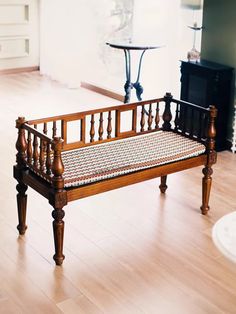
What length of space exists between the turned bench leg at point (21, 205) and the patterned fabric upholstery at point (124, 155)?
0.28 meters

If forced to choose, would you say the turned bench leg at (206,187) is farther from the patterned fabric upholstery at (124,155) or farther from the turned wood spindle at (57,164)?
the turned wood spindle at (57,164)

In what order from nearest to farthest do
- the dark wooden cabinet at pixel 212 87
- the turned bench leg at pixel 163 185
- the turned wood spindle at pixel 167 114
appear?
the turned wood spindle at pixel 167 114
the turned bench leg at pixel 163 185
the dark wooden cabinet at pixel 212 87

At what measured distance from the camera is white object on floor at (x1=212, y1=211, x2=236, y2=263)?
6.93 feet

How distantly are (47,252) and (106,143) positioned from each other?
821mm

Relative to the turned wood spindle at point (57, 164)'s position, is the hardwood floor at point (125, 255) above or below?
below

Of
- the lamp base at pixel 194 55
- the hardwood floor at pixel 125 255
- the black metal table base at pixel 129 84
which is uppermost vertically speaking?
the lamp base at pixel 194 55

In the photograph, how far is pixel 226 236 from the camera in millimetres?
2230

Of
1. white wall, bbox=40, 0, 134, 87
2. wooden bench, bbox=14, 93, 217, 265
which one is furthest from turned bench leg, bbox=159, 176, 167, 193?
white wall, bbox=40, 0, 134, 87

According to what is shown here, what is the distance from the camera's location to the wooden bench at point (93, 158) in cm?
324

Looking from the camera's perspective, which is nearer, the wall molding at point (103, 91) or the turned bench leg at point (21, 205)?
the turned bench leg at point (21, 205)

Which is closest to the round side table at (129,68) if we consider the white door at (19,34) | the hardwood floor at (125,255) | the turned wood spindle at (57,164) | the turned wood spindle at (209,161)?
the hardwood floor at (125,255)

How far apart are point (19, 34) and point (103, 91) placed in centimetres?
154

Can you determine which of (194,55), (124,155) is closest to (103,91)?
(194,55)

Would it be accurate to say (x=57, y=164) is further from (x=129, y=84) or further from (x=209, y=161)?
(x=129, y=84)
